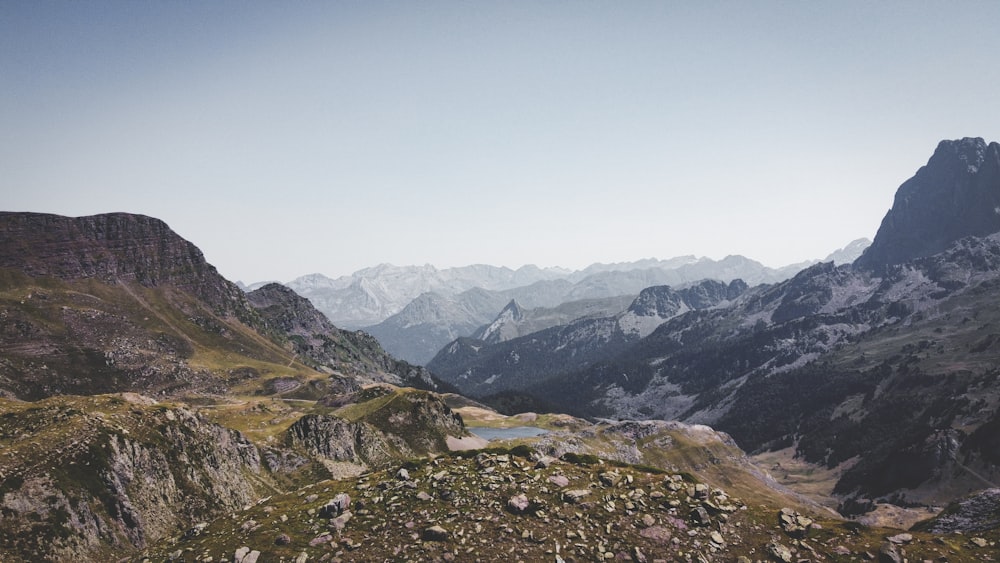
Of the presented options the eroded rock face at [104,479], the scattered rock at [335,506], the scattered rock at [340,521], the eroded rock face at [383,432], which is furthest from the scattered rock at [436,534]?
the eroded rock face at [383,432]

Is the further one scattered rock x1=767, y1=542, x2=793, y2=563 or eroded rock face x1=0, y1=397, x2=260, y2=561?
eroded rock face x1=0, y1=397, x2=260, y2=561

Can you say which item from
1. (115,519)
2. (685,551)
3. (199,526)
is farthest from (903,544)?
(115,519)

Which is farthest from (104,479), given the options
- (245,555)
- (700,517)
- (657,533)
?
(700,517)

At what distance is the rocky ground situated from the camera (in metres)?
34.6

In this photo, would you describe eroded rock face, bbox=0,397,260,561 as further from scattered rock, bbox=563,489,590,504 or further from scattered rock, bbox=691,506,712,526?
scattered rock, bbox=691,506,712,526

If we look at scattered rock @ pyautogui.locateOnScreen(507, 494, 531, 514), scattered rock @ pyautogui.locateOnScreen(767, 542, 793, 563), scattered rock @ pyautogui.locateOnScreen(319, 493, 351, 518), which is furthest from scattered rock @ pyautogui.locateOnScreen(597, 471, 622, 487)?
scattered rock @ pyautogui.locateOnScreen(319, 493, 351, 518)

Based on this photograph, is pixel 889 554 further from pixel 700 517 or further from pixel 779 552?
pixel 700 517

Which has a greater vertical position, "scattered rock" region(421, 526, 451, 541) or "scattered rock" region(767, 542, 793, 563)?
"scattered rock" region(421, 526, 451, 541)

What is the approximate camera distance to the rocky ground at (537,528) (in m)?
34.6

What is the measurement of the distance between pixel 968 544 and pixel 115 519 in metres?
95.0

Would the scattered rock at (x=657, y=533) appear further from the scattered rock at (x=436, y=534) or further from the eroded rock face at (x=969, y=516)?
the eroded rock face at (x=969, y=516)

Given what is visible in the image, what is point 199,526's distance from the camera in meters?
39.9

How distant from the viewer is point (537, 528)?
3684 centimetres

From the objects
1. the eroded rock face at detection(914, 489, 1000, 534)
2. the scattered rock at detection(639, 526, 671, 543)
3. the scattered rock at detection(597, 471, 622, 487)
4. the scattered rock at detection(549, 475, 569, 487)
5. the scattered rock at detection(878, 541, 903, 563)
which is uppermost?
the scattered rock at detection(549, 475, 569, 487)
